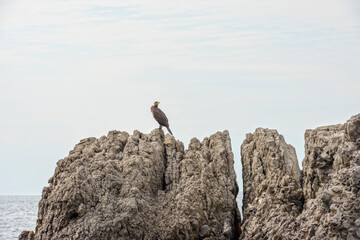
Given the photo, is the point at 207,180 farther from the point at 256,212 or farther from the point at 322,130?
the point at 322,130

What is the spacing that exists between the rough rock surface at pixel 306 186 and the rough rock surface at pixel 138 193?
1.27m

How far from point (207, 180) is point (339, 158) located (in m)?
6.03

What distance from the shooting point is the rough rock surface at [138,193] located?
2617cm

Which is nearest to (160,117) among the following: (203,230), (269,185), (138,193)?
(138,193)

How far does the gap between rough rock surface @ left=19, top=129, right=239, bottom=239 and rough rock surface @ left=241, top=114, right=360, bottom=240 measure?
127 centimetres

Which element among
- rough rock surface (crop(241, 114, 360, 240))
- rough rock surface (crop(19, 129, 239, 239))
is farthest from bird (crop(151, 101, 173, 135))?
rough rock surface (crop(241, 114, 360, 240))

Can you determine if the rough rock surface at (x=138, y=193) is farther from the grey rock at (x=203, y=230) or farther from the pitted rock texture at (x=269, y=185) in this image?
the pitted rock texture at (x=269, y=185)

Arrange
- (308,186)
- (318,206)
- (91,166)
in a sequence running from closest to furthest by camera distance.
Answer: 1. (318,206)
2. (308,186)
3. (91,166)

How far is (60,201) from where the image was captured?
87.6 feet

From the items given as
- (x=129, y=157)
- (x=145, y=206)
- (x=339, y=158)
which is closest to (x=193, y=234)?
(x=145, y=206)

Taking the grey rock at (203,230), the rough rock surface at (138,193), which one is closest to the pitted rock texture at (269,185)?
the rough rock surface at (138,193)

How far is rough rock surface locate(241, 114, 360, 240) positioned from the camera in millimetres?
22125

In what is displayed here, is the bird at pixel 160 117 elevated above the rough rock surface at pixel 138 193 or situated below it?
above

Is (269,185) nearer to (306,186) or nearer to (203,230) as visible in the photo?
(306,186)
